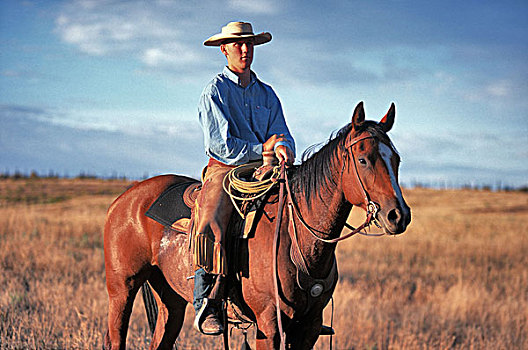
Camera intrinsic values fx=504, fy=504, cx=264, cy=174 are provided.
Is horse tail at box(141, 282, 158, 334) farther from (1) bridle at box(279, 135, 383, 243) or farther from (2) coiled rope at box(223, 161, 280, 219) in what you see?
(1) bridle at box(279, 135, 383, 243)

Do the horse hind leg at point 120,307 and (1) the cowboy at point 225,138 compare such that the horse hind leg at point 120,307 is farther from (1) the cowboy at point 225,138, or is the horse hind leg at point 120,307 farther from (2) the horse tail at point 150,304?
(1) the cowboy at point 225,138

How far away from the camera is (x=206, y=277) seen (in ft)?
13.6

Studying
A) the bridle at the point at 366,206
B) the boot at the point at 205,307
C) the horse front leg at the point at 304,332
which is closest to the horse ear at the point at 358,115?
the bridle at the point at 366,206

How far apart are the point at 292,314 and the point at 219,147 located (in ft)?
5.04

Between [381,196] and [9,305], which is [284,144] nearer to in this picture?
[381,196]

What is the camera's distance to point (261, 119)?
15.6ft

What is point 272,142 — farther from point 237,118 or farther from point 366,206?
point 366,206

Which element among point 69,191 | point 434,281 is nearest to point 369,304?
point 434,281

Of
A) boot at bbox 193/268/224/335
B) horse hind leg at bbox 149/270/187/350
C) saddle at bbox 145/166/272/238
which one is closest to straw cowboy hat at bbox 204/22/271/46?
saddle at bbox 145/166/272/238

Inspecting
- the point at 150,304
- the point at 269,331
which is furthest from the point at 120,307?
the point at 269,331

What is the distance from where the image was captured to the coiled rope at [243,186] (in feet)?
13.4

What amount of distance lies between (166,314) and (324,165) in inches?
106

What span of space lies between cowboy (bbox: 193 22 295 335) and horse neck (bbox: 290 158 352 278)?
0.48 meters

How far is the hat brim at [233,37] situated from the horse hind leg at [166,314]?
2.44m
